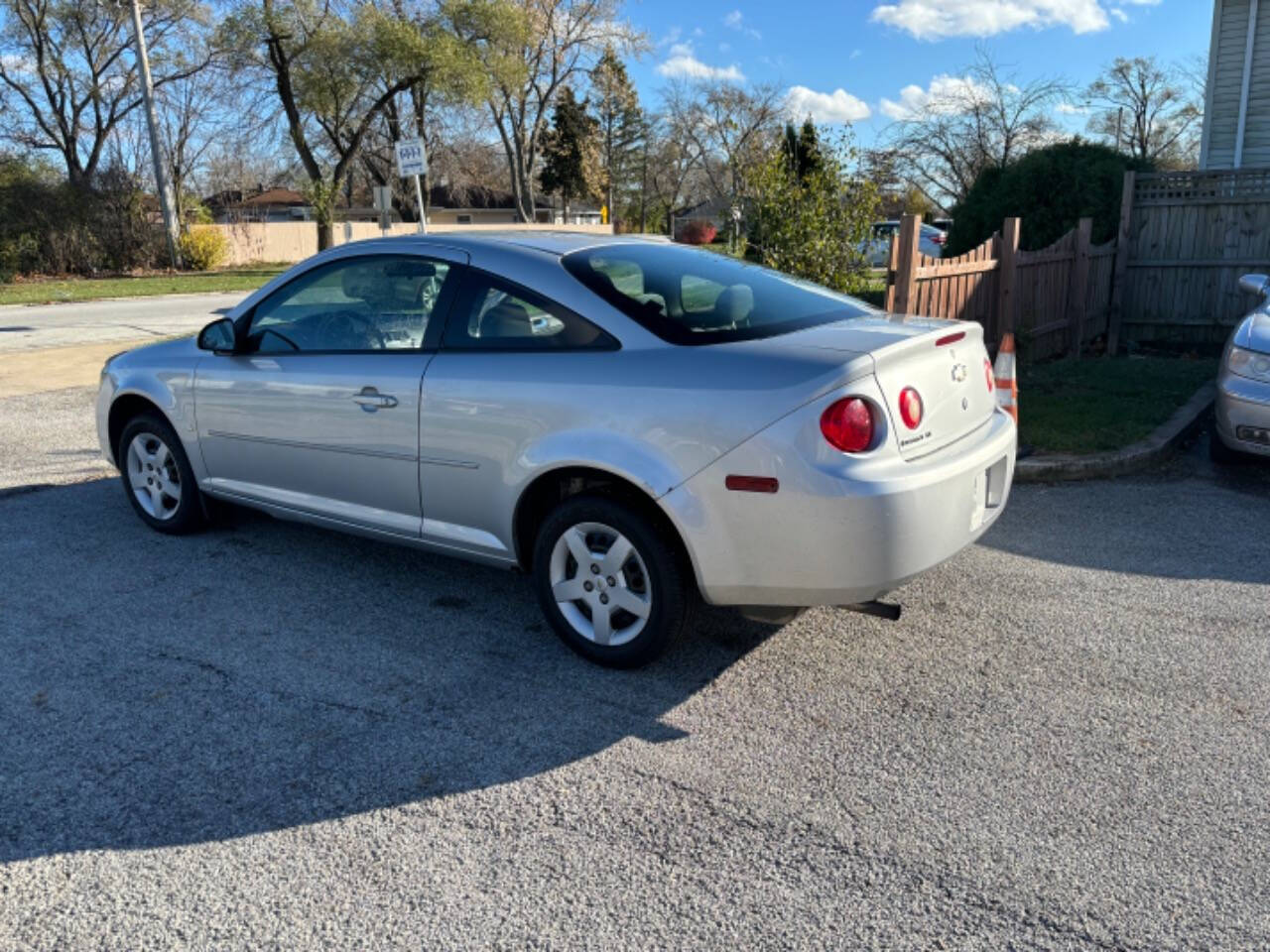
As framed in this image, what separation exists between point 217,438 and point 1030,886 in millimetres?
4082

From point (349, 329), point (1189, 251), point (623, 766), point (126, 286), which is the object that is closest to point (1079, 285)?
point (1189, 251)

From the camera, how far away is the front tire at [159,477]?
5.29 meters

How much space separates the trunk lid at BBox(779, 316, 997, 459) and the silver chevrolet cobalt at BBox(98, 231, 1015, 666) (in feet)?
0.04

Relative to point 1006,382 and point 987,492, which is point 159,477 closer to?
point 987,492

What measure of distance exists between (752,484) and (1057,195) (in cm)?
1048

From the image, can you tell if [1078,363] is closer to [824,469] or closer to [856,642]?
[856,642]

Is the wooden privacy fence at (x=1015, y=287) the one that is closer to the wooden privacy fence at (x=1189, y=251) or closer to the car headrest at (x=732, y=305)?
the wooden privacy fence at (x=1189, y=251)

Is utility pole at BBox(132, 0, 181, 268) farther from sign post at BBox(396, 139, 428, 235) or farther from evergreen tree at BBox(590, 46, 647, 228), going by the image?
evergreen tree at BBox(590, 46, 647, 228)

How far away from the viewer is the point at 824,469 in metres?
3.21

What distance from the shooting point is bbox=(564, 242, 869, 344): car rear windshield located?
3736mm

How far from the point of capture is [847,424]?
325 cm

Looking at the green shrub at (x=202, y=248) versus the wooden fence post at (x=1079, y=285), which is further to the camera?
the green shrub at (x=202, y=248)

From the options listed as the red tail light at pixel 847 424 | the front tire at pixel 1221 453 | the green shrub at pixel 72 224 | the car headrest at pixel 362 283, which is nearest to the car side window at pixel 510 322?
the car headrest at pixel 362 283

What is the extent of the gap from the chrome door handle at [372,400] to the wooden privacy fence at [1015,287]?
4.09 meters
